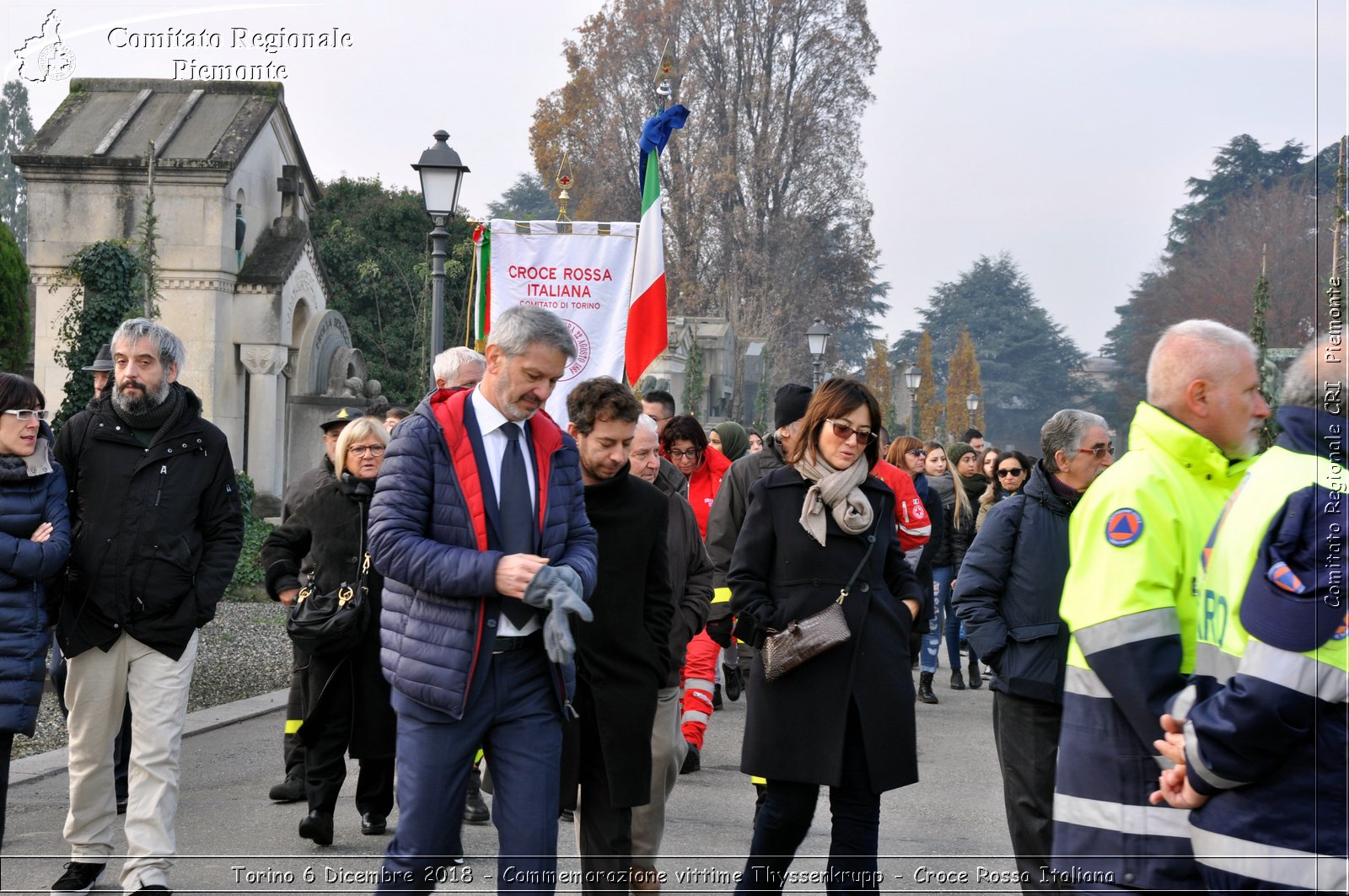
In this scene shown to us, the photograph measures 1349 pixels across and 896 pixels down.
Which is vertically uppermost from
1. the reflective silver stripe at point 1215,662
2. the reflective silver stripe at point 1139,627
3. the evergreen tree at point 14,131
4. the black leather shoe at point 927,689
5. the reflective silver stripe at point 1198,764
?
the evergreen tree at point 14,131

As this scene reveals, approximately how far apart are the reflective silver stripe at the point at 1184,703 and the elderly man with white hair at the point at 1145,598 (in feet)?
0.24

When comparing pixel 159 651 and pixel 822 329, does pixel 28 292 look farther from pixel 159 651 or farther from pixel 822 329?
pixel 159 651

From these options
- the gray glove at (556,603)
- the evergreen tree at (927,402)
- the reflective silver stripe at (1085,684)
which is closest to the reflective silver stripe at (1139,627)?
the reflective silver stripe at (1085,684)

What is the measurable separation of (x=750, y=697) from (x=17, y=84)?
89.3 m

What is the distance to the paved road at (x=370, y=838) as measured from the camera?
5.89 meters

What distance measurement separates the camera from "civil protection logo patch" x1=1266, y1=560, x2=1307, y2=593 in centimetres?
279

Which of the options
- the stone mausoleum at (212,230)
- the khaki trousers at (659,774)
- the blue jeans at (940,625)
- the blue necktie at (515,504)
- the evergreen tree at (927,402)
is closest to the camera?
the blue necktie at (515,504)

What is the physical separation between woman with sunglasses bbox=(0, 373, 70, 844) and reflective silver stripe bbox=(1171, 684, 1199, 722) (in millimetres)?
4108

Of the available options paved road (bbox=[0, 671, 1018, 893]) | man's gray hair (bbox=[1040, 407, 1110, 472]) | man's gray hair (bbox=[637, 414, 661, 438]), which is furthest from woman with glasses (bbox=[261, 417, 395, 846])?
man's gray hair (bbox=[1040, 407, 1110, 472])

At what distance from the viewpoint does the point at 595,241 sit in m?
9.40

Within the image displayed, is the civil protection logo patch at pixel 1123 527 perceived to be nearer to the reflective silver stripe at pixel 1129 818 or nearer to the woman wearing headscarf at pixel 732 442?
the reflective silver stripe at pixel 1129 818

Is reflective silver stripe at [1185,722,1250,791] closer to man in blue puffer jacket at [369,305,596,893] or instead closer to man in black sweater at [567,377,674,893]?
man in blue puffer jacket at [369,305,596,893]

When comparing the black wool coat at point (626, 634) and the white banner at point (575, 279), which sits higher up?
the white banner at point (575, 279)

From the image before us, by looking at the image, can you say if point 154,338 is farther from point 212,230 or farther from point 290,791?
point 212,230
